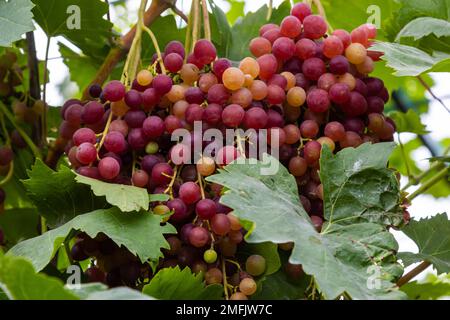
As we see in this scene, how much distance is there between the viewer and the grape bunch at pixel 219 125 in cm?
91

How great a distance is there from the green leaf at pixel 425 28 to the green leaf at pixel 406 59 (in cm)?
5

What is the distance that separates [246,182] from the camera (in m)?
0.83

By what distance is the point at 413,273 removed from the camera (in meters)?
1.03

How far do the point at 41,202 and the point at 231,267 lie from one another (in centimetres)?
27

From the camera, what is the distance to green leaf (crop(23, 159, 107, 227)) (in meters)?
0.96

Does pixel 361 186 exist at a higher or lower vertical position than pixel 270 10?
lower

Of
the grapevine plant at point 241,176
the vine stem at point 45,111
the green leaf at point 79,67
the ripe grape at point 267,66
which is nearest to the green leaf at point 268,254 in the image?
the grapevine plant at point 241,176

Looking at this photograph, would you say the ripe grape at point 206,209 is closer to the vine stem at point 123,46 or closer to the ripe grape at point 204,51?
the ripe grape at point 204,51

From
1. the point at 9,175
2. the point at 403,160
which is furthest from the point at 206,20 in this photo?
the point at 403,160

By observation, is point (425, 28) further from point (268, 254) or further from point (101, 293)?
point (101, 293)

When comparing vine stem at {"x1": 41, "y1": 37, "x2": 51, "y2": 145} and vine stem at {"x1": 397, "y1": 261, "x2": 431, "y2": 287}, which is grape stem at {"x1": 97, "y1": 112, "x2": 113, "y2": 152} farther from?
vine stem at {"x1": 397, "y1": 261, "x2": 431, "y2": 287}

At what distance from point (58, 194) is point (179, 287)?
0.74 feet

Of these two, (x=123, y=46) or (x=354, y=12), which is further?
(x=354, y=12)

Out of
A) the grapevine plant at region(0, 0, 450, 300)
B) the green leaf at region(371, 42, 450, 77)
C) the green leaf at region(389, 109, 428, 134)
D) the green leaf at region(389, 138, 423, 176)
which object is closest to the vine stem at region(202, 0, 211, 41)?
the grapevine plant at region(0, 0, 450, 300)
